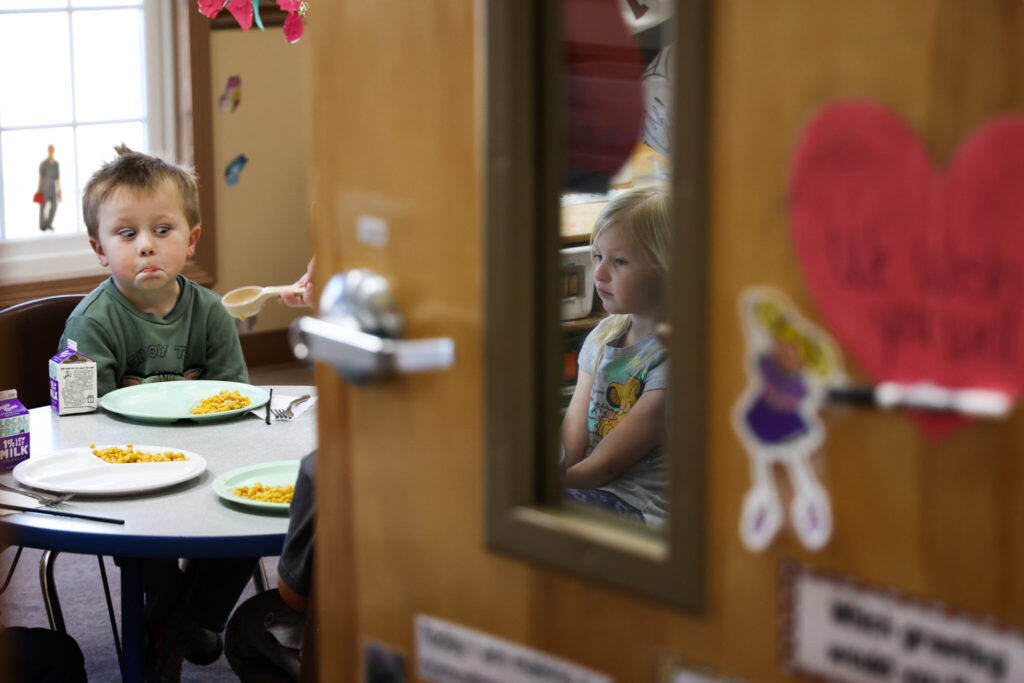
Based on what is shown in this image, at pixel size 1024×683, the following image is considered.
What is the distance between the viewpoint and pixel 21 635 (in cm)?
187

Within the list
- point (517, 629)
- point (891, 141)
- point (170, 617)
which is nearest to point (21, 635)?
point (170, 617)

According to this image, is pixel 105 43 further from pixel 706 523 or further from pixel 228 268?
pixel 706 523

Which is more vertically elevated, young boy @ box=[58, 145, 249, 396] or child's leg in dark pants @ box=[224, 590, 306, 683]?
young boy @ box=[58, 145, 249, 396]

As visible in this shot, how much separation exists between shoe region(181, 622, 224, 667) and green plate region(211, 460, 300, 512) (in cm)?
82

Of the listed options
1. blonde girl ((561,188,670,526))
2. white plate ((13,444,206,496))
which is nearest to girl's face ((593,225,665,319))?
blonde girl ((561,188,670,526))

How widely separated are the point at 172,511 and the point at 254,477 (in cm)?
15

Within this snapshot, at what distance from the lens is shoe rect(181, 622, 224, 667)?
2514 mm

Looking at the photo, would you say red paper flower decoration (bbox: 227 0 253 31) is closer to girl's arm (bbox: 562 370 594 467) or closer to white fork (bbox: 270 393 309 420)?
white fork (bbox: 270 393 309 420)

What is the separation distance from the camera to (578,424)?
196 centimetres

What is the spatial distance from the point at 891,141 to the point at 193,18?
4.37m

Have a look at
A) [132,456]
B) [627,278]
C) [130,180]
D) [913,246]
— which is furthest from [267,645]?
[913,246]

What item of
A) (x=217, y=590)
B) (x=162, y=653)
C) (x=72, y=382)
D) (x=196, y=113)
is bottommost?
(x=162, y=653)

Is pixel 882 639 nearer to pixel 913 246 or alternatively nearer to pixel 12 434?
pixel 913 246

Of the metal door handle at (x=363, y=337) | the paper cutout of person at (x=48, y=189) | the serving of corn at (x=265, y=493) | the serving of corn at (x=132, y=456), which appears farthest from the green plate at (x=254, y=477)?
the paper cutout of person at (x=48, y=189)
